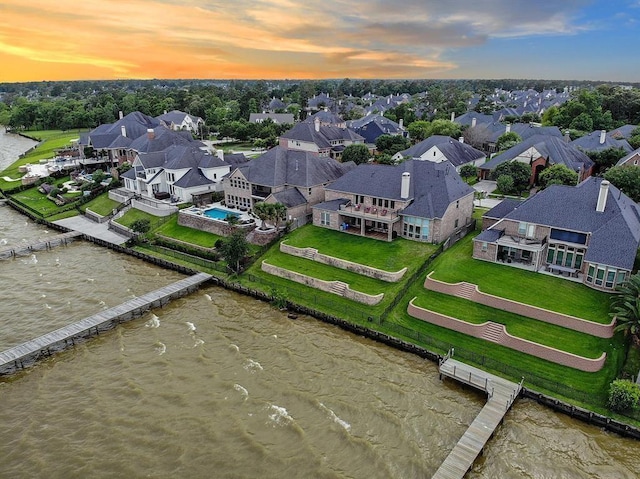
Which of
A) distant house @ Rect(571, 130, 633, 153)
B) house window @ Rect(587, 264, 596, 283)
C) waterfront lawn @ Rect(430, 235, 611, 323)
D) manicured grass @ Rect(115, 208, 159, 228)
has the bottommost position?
manicured grass @ Rect(115, 208, 159, 228)

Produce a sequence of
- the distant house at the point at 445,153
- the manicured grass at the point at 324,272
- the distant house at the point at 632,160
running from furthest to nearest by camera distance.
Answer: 1. the distant house at the point at 445,153
2. the distant house at the point at 632,160
3. the manicured grass at the point at 324,272

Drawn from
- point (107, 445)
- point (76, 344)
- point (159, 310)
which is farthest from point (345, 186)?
point (107, 445)

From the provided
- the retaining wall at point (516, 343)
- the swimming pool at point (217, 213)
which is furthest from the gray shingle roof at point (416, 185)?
the swimming pool at point (217, 213)

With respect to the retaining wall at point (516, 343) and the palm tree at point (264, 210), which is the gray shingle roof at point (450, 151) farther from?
the retaining wall at point (516, 343)

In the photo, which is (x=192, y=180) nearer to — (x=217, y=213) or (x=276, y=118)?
(x=217, y=213)

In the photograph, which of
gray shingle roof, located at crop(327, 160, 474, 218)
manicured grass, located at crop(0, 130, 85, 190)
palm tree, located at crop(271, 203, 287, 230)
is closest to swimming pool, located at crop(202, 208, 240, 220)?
palm tree, located at crop(271, 203, 287, 230)

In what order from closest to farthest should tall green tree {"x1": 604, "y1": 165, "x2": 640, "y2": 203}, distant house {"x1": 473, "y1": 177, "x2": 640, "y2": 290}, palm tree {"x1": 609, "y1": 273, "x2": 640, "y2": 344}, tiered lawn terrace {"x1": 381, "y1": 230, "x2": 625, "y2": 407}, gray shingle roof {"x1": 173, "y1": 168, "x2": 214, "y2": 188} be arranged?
1. tiered lawn terrace {"x1": 381, "y1": 230, "x2": 625, "y2": 407}
2. palm tree {"x1": 609, "y1": 273, "x2": 640, "y2": 344}
3. distant house {"x1": 473, "y1": 177, "x2": 640, "y2": 290}
4. tall green tree {"x1": 604, "y1": 165, "x2": 640, "y2": 203}
5. gray shingle roof {"x1": 173, "y1": 168, "x2": 214, "y2": 188}

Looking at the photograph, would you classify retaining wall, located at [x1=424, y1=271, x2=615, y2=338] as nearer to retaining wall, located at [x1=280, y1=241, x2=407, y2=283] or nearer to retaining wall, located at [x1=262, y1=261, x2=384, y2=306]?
retaining wall, located at [x1=280, y1=241, x2=407, y2=283]
